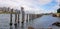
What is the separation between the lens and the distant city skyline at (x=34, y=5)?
169cm

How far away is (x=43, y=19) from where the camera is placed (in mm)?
1663

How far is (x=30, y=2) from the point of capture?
5.60 feet

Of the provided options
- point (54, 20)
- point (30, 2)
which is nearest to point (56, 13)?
point (54, 20)

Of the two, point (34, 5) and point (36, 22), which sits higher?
point (34, 5)

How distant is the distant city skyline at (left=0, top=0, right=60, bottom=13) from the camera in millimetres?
1688

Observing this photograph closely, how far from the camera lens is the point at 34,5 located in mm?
1694

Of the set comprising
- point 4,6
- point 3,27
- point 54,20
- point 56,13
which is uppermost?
point 4,6

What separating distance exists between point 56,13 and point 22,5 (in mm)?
603

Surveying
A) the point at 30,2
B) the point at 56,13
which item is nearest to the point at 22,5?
the point at 30,2

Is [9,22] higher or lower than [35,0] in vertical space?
lower

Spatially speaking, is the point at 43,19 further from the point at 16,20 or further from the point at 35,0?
the point at 16,20

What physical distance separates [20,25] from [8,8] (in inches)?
14.2

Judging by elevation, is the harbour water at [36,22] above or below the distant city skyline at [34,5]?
below

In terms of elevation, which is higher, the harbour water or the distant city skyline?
the distant city skyline
